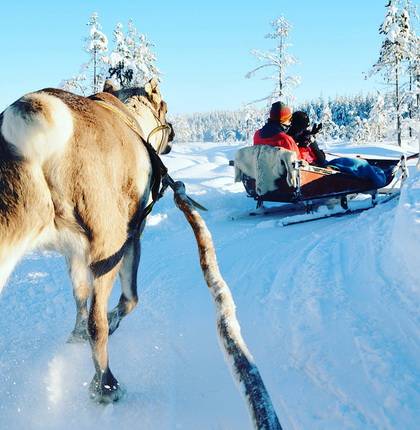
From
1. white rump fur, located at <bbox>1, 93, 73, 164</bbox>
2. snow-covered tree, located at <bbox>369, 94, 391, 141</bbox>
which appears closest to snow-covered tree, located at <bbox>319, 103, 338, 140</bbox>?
snow-covered tree, located at <bbox>369, 94, 391, 141</bbox>

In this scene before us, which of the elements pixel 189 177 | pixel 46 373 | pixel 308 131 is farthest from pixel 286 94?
pixel 46 373

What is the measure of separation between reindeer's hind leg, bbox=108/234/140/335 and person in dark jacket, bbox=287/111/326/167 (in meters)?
6.10

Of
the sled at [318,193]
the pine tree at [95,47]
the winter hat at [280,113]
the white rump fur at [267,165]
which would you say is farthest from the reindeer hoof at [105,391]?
the pine tree at [95,47]

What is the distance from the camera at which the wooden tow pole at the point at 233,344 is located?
65.5 inches

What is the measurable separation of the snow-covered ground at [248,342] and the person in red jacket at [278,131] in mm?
2685

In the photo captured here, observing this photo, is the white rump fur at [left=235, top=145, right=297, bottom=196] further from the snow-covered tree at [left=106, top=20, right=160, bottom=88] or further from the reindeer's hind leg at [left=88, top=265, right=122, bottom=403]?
the snow-covered tree at [left=106, top=20, right=160, bottom=88]

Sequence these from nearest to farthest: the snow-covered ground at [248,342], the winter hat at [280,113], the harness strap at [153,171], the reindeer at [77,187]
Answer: the reindeer at [77,187]
the snow-covered ground at [248,342]
the harness strap at [153,171]
the winter hat at [280,113]

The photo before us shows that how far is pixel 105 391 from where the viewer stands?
103 inches

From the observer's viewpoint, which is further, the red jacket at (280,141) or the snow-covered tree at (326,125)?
the snow-covered tree at (326,125)

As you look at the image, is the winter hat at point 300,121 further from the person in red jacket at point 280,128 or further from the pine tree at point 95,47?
the pine tree at point 95,47

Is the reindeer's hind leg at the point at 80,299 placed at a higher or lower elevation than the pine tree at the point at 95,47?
lower

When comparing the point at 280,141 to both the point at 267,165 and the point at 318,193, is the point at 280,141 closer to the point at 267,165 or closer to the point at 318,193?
the point at 267,165

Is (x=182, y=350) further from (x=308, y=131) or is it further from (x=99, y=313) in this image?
(x=308, y=131)


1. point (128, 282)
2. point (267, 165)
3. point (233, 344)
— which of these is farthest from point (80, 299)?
point (267, 165)
